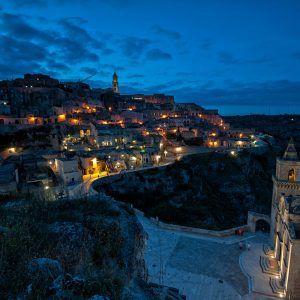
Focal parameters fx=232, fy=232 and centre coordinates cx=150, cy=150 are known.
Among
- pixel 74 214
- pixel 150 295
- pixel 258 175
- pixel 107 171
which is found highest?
pixel 74 214

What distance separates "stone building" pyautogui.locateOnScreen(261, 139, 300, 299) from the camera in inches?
479

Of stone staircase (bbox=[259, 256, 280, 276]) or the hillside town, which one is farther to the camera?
the hillside town

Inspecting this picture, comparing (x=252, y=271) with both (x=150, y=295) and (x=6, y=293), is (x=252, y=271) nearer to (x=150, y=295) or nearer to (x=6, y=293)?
(x=150, y=295)

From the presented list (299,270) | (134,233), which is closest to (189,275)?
(299,270)

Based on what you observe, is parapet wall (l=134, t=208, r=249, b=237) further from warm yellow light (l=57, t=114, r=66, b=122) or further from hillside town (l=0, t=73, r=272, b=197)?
warm yellow light (l=57, t=114, r=66, b=122)

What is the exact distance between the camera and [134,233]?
7.07m

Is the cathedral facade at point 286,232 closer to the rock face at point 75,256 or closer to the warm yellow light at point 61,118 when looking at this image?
the rock face at point 75,256

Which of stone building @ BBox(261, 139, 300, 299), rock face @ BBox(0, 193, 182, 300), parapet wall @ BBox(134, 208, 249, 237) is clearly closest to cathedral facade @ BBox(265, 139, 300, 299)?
stone building @ BBox(261, 139, 300, 299)

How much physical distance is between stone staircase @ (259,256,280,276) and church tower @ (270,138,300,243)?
2.43 meters

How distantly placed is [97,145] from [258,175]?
33.7m

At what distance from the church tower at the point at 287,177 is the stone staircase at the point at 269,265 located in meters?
2.43

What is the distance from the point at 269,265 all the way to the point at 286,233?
2806 mm

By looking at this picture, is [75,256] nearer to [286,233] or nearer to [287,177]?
[286,233]

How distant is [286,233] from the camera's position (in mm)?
13453
